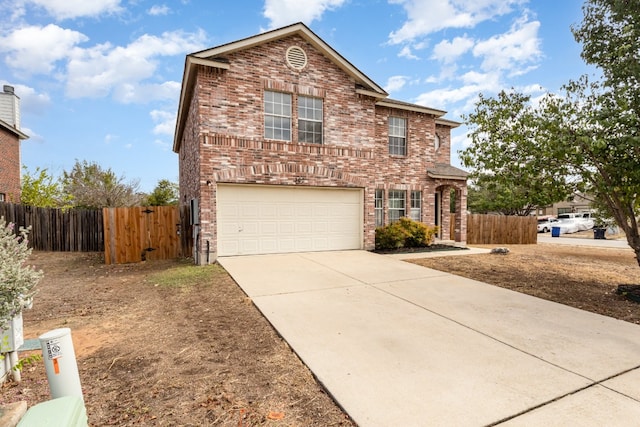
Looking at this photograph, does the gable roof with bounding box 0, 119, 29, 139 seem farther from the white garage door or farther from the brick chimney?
the white garage door

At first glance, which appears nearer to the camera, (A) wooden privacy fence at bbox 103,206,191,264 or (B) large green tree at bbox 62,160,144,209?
(A) wooden privacy fence at bbox 103,206,191,264

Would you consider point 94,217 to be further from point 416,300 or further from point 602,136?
point 602,136

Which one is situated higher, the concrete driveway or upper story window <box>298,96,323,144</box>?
upper story window <box>298,96,323,144</box>

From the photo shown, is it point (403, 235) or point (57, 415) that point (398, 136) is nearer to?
point (403, 235)

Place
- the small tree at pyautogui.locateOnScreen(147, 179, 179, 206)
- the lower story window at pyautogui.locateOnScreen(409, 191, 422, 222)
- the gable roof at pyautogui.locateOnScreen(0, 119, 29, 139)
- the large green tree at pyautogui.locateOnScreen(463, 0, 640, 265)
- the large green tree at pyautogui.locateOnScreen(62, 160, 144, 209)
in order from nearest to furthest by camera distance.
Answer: the large green tree at pyautogui.locateOnScreen(463, 0, 640, 265), the lower story window at pyautogui.locateOnScreen(409, 191, 422, 222), the gable roof at pyautogui.locateOnScreen(0, 119, 29, 139), the large green tree at pyautogui.locateOnScreen(62, 160, 144, 209), the small tree at pyautogui.locateOnScreen(147, 179, 179, 206)

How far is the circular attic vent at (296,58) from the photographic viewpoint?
10875 millimetres

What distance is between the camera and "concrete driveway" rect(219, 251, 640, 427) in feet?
8.74

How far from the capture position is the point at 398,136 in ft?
46.8

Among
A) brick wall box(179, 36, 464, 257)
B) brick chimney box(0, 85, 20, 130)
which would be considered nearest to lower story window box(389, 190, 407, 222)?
brick wall box(179, 36, 464, 257)

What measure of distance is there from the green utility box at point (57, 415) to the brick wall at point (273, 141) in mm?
7799

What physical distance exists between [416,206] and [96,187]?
21.0 m

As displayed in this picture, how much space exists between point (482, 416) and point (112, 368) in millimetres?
3678

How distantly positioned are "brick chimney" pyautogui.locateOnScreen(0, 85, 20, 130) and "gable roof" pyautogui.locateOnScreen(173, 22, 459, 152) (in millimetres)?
14007

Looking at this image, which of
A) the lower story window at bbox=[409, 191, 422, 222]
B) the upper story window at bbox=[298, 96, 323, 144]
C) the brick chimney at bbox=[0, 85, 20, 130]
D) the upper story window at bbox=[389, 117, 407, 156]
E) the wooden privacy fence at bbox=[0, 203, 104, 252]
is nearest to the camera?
the upper story window at bbox=[298, 96, 323, 144]
